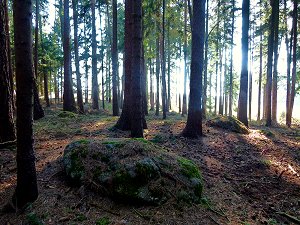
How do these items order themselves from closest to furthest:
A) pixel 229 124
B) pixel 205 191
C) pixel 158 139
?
pixel 205 191, pixel 158 139, pixel 229 124

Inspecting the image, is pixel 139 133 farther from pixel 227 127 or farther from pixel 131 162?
pixel 227 127

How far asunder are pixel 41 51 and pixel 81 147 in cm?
1808

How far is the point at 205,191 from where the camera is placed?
18.0 feet

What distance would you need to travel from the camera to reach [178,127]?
11867mm

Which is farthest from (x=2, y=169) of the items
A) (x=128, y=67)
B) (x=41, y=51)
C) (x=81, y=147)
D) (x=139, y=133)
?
(x=41, y=51)

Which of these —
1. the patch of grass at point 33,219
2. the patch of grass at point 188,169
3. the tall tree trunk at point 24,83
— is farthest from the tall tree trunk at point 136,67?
the patch of grass at point 33,219

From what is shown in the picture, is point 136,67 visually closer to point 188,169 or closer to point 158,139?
point 158,139

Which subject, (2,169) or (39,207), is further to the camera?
(2,169)

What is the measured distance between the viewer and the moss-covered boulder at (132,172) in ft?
14.9

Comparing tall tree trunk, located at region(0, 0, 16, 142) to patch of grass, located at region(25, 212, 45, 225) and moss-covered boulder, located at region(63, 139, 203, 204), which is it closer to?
moss-covered boulder, located at region(63, 139, 203, 204)

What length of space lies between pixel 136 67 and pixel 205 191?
14.2 feet

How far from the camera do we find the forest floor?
4.17 metres

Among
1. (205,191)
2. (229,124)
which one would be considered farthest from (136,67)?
(229,124)

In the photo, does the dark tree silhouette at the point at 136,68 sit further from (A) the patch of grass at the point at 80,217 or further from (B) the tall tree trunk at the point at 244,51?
(B) the tall tree trunk at the point at 244,51
